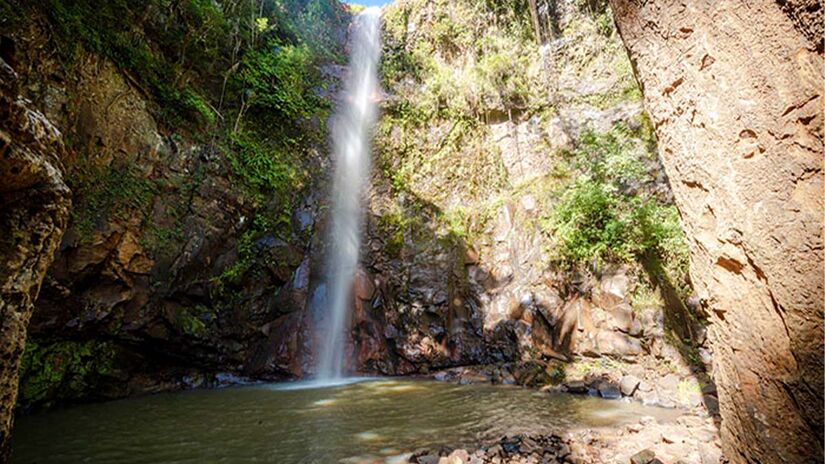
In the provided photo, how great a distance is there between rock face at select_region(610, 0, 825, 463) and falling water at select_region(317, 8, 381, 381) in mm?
7843

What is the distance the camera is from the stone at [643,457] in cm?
317

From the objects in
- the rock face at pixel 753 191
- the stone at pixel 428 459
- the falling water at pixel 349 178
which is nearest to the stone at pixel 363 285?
the falling water at pixel 349 178

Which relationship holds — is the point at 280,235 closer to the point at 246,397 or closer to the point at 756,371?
the point at 246,397

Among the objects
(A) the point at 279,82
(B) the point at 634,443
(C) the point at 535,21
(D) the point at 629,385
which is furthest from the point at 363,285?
(C) the point at 535,21

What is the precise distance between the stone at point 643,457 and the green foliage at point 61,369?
817cm

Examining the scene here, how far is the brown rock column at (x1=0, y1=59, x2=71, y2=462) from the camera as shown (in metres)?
2.84

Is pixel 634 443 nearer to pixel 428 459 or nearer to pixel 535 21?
pixel 428 459

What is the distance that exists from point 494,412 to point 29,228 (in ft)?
18.4

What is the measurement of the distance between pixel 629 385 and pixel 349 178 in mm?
8708

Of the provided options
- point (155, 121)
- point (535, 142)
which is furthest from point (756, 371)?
point (535, 142)

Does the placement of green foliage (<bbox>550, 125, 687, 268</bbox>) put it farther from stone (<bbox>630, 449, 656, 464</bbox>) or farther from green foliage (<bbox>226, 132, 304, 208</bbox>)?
green foliage (<bbox>226, 132, 304, 208</bbox>)

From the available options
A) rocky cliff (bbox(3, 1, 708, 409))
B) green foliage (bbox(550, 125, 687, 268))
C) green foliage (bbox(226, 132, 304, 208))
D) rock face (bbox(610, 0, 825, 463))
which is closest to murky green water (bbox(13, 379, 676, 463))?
rocky cliff (bbox(3, 1, 708, 409))

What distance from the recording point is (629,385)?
238 inches

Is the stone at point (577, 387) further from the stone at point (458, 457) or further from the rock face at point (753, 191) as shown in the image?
the rock face at point (753, 191)
